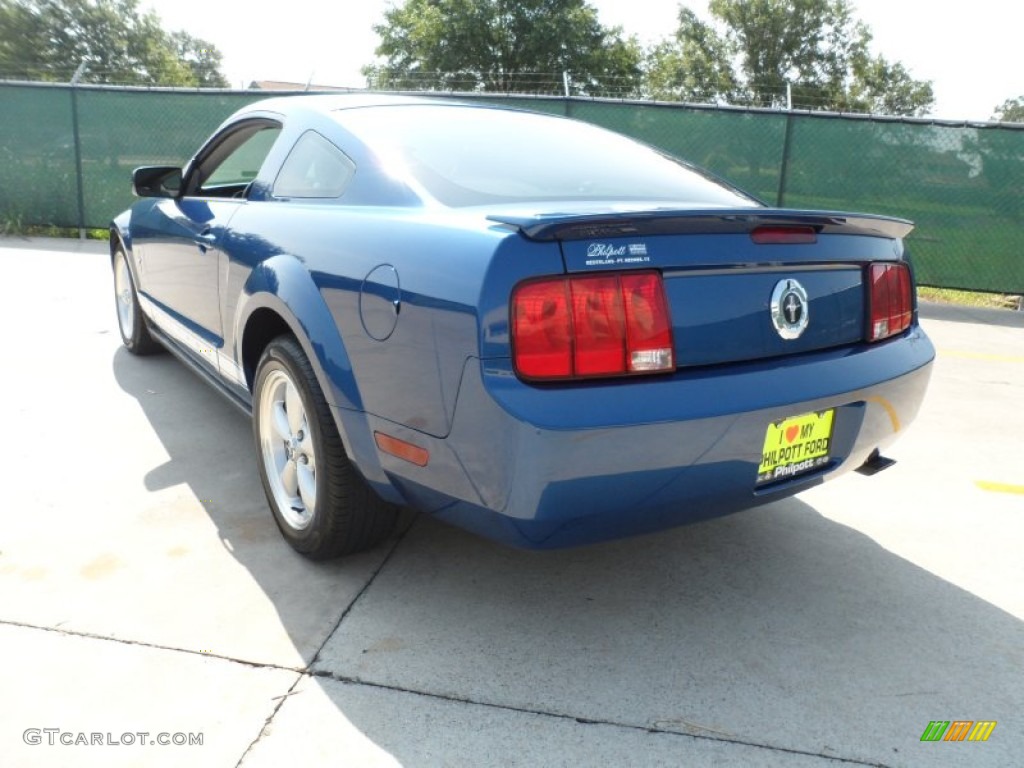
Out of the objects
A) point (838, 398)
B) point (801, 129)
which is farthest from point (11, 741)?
point (801, 129)

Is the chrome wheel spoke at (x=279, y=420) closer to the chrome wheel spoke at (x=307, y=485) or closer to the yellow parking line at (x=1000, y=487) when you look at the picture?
the chrome wheel spoke at (x=307, y=485)

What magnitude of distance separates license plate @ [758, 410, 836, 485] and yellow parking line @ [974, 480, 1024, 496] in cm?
167

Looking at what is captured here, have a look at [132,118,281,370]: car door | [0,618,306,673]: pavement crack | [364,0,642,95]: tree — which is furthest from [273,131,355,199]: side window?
[364,0,642,95]: tree

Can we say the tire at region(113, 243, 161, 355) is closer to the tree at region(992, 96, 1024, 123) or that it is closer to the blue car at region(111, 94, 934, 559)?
the blue car at region(111, 94, 934, 559)

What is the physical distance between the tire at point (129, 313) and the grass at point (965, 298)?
7.45 meters

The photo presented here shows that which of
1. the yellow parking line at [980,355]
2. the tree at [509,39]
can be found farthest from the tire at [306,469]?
the tree at [509,39]

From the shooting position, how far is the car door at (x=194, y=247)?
3285mm

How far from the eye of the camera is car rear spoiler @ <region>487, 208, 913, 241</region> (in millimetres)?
1886

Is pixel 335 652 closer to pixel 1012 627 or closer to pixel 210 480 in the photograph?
pixel 210 480

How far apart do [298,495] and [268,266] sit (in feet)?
2.48

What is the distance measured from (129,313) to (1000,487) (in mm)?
4679

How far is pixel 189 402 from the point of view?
428cm

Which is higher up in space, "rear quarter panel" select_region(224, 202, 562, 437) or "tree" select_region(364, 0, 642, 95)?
"tree" select_region(364, 0, 642, 95)

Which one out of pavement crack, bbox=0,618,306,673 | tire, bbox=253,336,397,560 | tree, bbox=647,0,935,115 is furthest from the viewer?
tree, bbox=647,0,935,115
